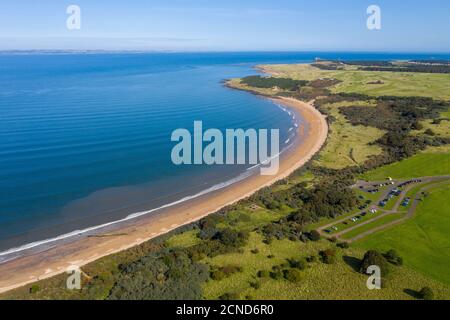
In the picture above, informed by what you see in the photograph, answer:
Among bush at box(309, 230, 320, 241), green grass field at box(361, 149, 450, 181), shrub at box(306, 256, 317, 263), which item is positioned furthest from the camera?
green grass field at box(361, 149, 450, 181)

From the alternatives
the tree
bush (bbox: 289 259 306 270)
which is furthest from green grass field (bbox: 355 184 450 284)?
the tree

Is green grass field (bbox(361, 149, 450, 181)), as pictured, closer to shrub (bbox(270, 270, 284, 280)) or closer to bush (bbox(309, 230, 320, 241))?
bush (bbox(309, 230, 320, 241))

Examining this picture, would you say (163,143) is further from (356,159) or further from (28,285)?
(28,285)

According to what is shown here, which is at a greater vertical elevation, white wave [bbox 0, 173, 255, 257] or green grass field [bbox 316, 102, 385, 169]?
green grass field [bbox 316, 102, 385, 169]

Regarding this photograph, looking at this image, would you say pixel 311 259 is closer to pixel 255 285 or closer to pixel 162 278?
pixel 255 285

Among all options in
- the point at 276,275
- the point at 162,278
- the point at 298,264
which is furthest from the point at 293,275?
the point at 162,278

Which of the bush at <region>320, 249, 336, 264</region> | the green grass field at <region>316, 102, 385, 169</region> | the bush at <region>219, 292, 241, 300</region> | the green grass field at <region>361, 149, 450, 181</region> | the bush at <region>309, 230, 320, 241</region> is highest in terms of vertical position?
the green grass field at <region>316, 102, 385, 169</region>
